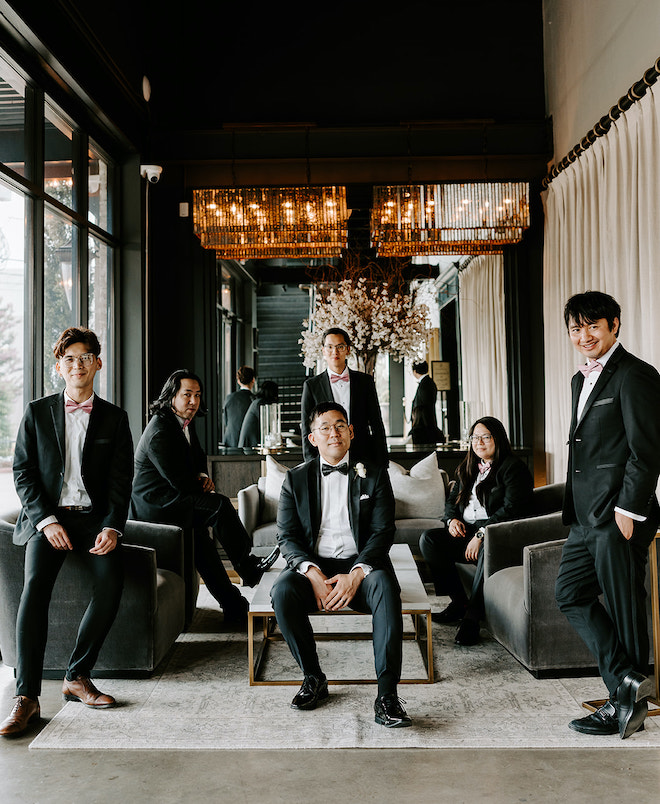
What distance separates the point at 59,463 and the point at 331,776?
1.72 m

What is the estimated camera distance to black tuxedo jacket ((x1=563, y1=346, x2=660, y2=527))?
8.89ft

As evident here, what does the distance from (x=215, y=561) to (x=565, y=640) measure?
2003 millimetres

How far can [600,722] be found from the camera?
2848mm

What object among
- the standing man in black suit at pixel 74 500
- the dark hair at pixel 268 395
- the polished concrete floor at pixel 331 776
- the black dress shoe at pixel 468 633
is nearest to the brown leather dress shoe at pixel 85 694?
the standing man in black suit at pixel 74 500

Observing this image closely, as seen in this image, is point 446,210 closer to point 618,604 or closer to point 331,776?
point 618,604

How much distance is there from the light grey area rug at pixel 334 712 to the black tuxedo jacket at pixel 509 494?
0.74 m

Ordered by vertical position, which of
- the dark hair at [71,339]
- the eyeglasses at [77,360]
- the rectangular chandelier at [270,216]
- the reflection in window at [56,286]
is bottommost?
the eyeglasses at [77,360]

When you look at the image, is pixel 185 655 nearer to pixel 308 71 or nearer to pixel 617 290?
pixel 617 290

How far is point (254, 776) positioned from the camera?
8.43 feet

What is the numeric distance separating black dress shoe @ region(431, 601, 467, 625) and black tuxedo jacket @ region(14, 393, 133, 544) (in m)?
2.00

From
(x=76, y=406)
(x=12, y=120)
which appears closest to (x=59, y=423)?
(x=76, y=406)

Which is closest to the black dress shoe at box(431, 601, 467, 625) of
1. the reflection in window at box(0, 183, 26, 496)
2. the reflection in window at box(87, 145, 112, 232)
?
the reflection in window at box(0, 183, 26, 496)

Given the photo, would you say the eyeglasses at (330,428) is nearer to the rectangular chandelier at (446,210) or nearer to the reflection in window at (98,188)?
the rectangular chandelier at (446,210)

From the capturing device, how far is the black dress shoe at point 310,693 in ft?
10.3
